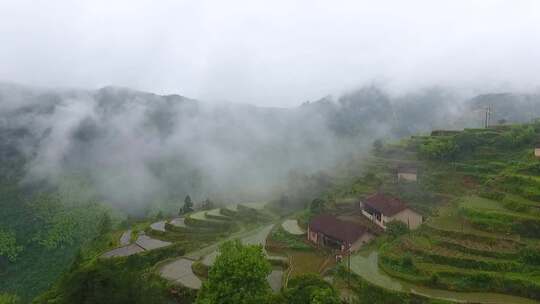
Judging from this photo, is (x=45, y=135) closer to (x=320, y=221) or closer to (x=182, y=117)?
(x=182, y=117)

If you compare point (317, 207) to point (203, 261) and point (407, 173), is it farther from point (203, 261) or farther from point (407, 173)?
point (203, 261)

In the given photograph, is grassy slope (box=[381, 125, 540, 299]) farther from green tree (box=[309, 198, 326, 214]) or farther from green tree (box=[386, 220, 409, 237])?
green tree (box=[309, 198, 326, 214])

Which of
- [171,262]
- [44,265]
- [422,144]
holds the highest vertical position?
[422,144]

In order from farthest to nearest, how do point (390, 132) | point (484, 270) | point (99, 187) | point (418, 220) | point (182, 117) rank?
point (182, 117), point (390, 132), point (99, 187), point (418, 220), point (484, 270)

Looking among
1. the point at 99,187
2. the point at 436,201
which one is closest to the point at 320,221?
the point at 436,201

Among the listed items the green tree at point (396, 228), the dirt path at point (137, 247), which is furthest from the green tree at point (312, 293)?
the dirt path at point (137, 247)

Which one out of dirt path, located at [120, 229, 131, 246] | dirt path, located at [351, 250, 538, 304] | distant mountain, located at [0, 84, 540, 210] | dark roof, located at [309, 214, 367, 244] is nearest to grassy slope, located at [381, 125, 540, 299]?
dirt path, located at [351, 250, 538, 304]
